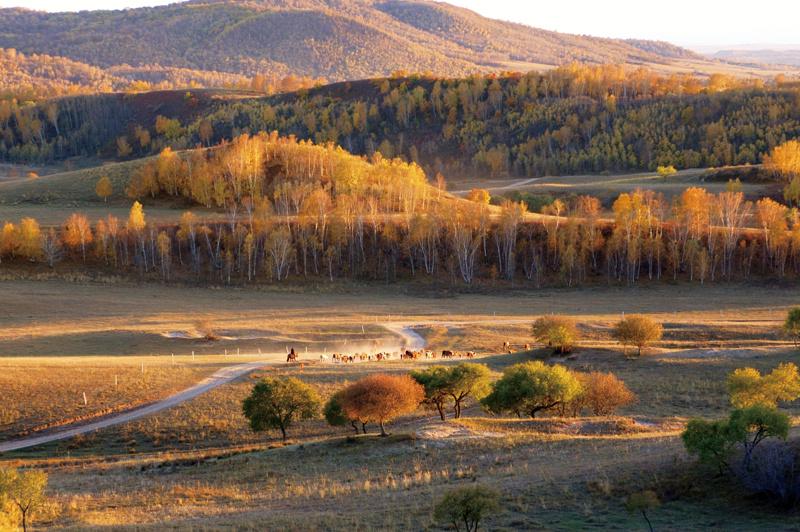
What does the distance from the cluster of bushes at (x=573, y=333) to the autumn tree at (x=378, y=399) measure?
64.0ft

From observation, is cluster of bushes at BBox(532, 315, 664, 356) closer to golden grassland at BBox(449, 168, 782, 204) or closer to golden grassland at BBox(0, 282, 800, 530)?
golden grassland at BBox(0, 282, 800, 530)

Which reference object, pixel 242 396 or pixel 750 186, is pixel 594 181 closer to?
pixel 750 186

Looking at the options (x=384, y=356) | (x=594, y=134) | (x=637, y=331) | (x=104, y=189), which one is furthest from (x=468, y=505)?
(x=594, y=134)

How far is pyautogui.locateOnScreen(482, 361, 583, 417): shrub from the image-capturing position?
41.9 m

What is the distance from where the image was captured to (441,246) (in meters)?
100

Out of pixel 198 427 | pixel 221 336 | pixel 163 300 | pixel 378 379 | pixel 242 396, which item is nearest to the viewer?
pixel 378 379

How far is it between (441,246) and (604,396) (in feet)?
190

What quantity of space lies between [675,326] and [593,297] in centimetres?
1997

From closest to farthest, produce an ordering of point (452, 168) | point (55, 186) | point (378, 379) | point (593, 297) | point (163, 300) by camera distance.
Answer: point (378, 379) → point (163, 300) → point (593, 297) → point (55, 186) → point (452, 168)

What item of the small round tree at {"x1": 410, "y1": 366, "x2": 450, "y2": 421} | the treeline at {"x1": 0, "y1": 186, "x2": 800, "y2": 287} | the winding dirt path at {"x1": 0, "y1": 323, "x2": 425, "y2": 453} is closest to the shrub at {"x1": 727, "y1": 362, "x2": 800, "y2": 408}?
the small round tree at {"x1": 410, "y1": 366, "x2": 450, "y2": 421}

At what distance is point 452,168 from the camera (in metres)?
184

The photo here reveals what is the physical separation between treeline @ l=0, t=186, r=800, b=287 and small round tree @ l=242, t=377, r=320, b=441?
5074cm

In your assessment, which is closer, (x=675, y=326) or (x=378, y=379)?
(x=378, y=379)

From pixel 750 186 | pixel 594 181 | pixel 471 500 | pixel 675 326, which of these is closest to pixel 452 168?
pixel 594 181
